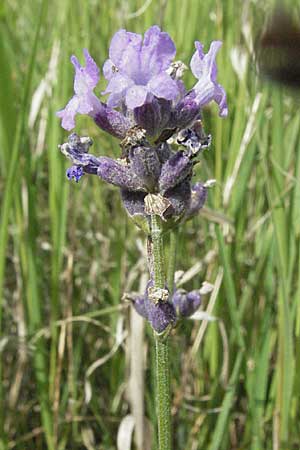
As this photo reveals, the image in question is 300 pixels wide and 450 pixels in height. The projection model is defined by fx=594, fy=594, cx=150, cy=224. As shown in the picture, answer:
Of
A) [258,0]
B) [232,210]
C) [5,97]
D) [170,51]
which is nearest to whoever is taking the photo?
[170,51]

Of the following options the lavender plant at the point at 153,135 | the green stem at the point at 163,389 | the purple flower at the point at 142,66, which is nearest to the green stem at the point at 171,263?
the lavender plant at the point at 153,135

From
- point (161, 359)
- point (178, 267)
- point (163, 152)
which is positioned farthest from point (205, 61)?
point (178, 267)

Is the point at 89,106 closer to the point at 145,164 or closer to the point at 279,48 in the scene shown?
the point at 145,164

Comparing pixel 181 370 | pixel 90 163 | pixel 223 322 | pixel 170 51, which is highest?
pixel 170 51

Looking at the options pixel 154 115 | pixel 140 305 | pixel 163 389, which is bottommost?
pixel 163 389

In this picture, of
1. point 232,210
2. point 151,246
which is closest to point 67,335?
point 232,210

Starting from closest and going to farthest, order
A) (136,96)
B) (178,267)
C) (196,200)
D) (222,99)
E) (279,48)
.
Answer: (279,48), (136,96), (222,99), (196,200), (178,267)

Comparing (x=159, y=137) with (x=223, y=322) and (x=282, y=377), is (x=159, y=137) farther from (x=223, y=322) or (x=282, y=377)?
(x=223, y=322)

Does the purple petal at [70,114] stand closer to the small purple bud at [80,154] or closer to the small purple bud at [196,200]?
the small purple bud at [80,154]
